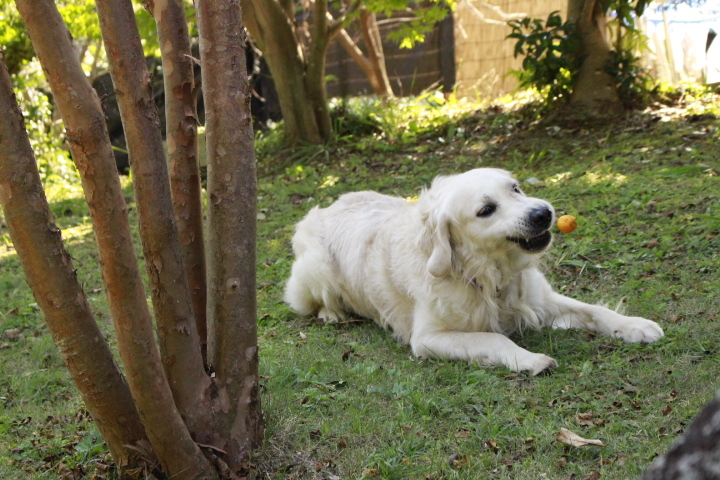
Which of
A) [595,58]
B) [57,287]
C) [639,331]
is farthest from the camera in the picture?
[595,58]

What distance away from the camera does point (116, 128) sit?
15148mm

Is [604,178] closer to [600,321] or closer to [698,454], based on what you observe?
[600,321]

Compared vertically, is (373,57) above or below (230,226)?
below

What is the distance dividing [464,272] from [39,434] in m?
2.53

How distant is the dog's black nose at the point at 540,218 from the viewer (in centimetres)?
413

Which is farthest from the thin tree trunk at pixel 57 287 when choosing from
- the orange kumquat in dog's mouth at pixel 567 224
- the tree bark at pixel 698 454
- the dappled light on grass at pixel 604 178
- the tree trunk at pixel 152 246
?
the dappled light on grass at pixel 604 178

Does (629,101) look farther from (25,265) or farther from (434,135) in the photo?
(25,265)

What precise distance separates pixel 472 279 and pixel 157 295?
7.20ft

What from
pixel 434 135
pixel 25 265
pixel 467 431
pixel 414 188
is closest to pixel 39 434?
pixel 25 265

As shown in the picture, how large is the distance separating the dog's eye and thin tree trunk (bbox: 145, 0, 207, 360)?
1.78 m

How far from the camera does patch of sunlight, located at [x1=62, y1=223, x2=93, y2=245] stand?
8727 mm

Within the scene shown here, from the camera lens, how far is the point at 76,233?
9109 mm

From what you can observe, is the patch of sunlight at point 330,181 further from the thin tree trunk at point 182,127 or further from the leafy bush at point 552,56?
the thin tree trunk at point 182,127

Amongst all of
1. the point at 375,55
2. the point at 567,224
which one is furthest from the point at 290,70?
the point at 567,224
